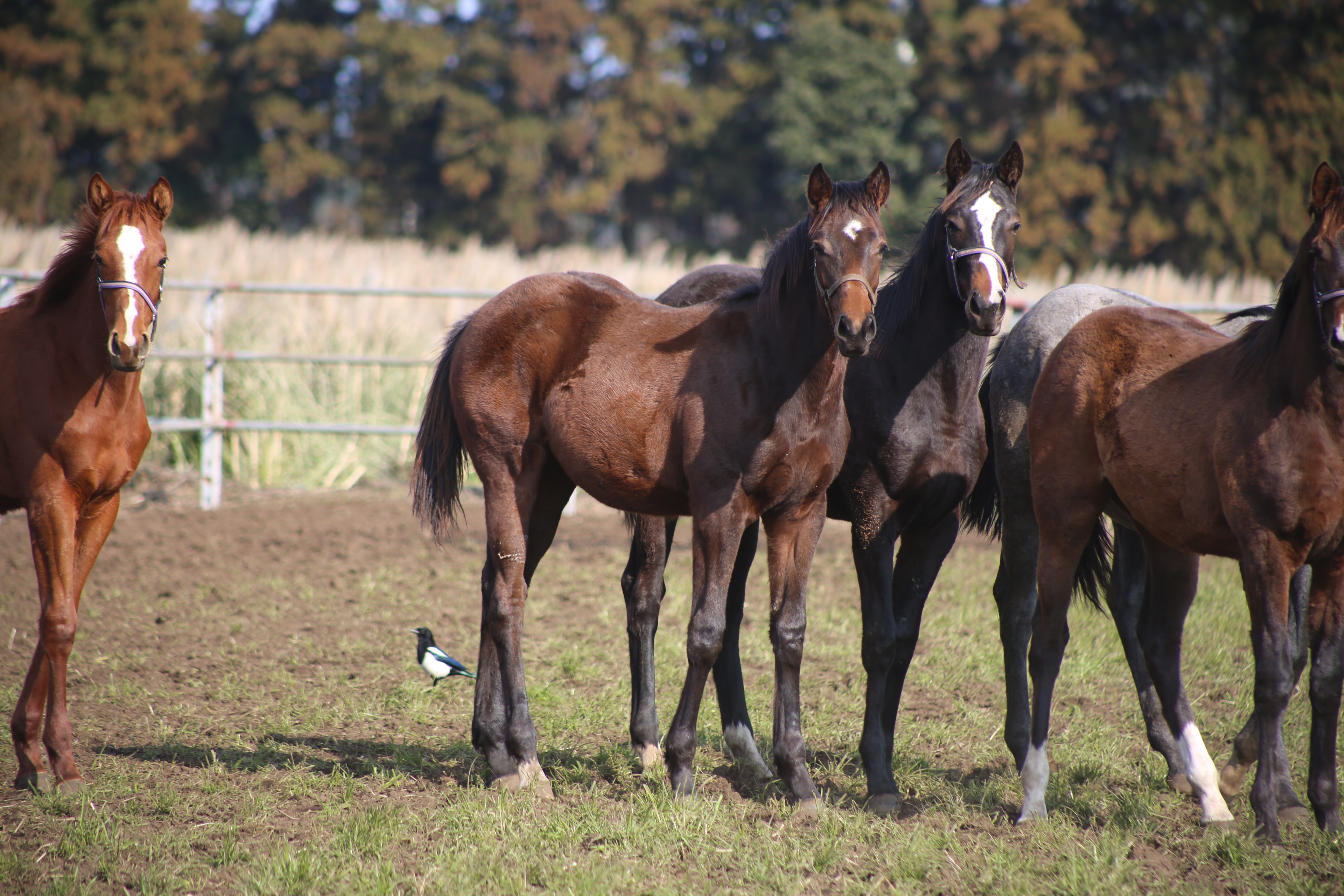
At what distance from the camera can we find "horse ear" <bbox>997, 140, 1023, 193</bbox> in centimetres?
372

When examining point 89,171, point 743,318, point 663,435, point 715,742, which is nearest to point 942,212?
point 743,318

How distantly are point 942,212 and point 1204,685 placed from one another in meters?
2.89

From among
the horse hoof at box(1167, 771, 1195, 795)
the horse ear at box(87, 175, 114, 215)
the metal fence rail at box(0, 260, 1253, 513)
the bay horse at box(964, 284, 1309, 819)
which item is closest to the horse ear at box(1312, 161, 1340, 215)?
the bay horse at box(964, 284, 1309, 819)

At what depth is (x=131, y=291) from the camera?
3.59 metres

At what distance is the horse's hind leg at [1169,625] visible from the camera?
3.65 meters

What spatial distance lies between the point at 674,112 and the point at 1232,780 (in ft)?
81.6

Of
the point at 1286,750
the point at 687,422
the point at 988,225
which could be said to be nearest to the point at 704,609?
the point at 687,422

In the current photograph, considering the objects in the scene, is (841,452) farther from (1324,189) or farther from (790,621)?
(1324,189)

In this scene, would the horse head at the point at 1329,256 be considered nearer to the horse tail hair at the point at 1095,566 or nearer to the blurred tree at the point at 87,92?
the horse tail hair at the point at 1095,566

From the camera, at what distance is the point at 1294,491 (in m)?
2.95

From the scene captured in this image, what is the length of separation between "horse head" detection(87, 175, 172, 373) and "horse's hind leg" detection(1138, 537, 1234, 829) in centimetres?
377

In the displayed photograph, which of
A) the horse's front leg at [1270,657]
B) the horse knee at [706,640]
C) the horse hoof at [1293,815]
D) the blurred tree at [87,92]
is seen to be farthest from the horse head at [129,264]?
the blurred tree at [87,92]

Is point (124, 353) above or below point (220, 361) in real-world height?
above

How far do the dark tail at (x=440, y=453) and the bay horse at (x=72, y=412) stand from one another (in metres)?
1.09
